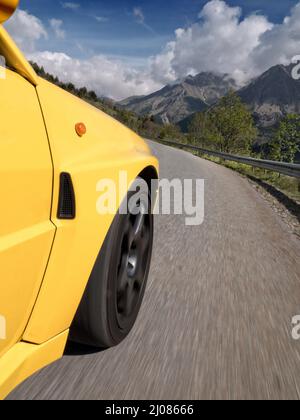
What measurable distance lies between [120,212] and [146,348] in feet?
2.72

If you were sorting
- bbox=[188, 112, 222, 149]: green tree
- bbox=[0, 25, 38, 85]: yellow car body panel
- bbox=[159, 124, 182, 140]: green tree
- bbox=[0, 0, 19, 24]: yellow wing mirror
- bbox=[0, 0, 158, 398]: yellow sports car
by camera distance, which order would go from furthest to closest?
bbox=[159, 124, 182, 140]: green tree
bbox=[188, 112, 222, 149]: green tree
bbox=[0, 25, 38, 85]: yellow car body panel
bbox=[0, 0, 158, 398]: yellow sports car
bbox=[0, 0, 19, 24]: yellow wing mirror

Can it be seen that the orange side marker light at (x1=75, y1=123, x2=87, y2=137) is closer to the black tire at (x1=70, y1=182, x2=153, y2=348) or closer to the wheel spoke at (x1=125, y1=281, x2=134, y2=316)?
the black tire at (x1=70, y1=182, x2=153, y2=348)

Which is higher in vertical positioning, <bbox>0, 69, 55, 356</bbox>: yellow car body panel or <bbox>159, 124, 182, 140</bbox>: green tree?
<bbox>159, 124, 182, 140</bbox>: green tree

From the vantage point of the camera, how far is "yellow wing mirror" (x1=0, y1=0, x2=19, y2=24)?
3.69 feet

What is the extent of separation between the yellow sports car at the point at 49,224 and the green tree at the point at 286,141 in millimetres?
50453

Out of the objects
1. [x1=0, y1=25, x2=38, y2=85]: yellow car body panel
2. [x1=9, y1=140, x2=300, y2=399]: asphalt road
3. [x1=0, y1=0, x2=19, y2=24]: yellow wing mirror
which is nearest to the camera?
[x1=0, y1=0, x2=19, y2=24]: yellow wing mirror

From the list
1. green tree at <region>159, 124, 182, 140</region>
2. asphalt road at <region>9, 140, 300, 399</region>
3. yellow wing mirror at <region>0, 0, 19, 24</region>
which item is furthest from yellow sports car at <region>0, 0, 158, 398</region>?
green tree at <region>159, 124, 182, 140</region>

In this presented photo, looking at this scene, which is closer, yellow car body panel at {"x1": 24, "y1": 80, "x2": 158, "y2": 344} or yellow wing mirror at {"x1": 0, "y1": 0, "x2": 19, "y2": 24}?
yellow wing mirror at {"x1": 0, "y1": 0, "x2": 19, "y2": 24}

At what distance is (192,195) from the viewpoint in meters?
7.66

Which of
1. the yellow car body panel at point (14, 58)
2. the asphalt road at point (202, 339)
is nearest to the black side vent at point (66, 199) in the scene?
the yellow car body panel at point (14, 58)

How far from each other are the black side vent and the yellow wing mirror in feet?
1.89

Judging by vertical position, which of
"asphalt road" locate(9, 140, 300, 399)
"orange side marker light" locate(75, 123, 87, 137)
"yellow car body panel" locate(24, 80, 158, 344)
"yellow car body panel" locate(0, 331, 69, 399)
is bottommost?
"asphalt road" locate(9, 140, 300, 399)

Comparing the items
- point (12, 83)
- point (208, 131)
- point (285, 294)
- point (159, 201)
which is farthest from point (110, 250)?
point (208, 131)
